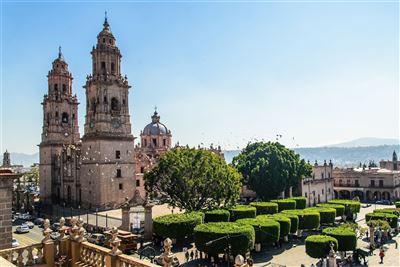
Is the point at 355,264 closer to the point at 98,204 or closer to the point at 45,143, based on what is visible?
the point at 98,204

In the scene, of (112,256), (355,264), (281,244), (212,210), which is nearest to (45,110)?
(212,210)

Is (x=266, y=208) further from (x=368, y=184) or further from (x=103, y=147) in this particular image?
(x=368, y=184)

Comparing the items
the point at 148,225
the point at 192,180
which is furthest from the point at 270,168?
the point at 148,225

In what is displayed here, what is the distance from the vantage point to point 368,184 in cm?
8475

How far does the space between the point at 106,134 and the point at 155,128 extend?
3050cm

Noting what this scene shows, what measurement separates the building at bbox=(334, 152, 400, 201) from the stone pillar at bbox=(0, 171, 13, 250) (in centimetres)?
8313

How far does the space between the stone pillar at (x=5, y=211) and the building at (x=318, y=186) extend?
5899 cm

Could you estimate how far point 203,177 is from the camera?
42.3m

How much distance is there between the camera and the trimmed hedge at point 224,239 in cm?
3039

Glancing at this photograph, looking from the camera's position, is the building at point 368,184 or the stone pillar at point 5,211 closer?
the stone pillar at point 5,211

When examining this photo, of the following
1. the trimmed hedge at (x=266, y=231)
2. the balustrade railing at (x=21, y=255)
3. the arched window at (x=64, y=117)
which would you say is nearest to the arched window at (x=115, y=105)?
the arched window at (x=64, y=117)

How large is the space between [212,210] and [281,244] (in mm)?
8552

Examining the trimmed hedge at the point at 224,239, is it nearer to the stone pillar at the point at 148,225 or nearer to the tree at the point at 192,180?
the stone pillar at the point at 148,225

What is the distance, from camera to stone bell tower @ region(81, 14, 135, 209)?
176ft
